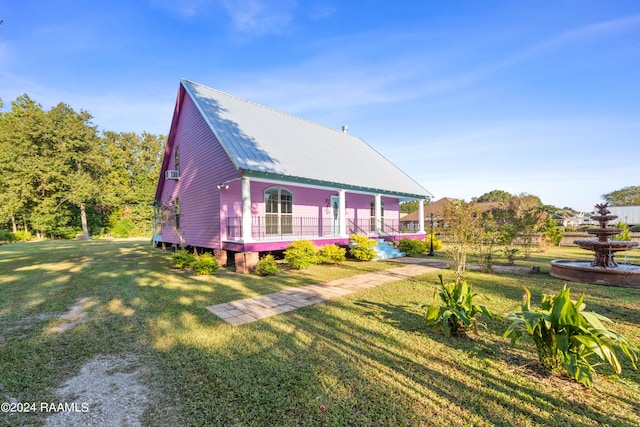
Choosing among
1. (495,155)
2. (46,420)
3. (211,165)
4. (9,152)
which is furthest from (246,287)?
(9,152)

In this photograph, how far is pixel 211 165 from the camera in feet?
38.6

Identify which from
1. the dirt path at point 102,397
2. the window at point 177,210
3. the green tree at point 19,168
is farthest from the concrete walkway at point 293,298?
the green tree at point 19,168

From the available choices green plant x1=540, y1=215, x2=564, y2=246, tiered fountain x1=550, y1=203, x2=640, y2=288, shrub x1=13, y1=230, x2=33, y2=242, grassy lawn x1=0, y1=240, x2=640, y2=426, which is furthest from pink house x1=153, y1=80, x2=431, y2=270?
shrub x1=13, y1=230, x2=33, y2=242

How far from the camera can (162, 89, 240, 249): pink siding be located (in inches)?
447

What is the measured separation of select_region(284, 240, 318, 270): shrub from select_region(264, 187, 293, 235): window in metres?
2.44

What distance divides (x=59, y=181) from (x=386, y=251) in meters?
38.0

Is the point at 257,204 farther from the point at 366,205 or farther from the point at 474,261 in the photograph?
the point at 474,261

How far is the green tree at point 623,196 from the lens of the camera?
7212cm

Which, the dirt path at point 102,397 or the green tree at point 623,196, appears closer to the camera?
the dirt path at point 102,397

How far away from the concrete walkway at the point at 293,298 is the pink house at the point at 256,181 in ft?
11.1

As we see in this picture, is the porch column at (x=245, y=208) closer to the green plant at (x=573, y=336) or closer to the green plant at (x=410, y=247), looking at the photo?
the green plant at (x=573, y=336)

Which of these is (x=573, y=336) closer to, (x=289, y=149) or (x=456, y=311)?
(x=456, y=311)

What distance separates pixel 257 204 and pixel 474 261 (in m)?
10.1

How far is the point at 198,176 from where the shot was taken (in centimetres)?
1282
